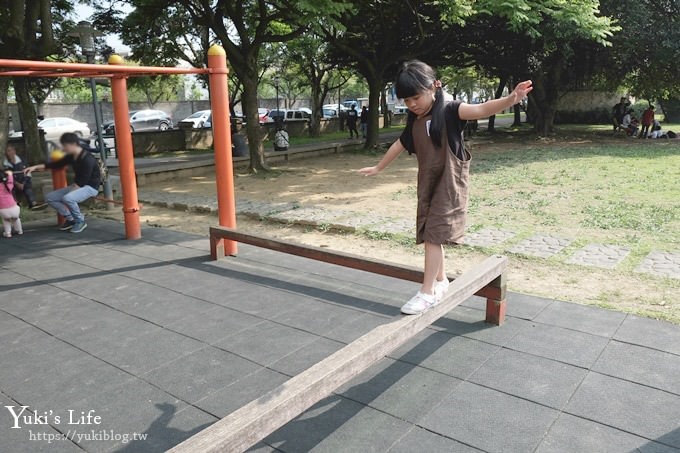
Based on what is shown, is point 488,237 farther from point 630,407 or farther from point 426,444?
point 426,444

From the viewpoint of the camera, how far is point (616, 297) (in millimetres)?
4965

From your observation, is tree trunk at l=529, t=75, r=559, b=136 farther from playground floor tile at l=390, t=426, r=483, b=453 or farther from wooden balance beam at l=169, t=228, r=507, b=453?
playground floor tile at l=390, t=426, r=483, b=453

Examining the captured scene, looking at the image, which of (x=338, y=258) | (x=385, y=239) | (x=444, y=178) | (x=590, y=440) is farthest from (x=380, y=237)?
(x=590, y=440)

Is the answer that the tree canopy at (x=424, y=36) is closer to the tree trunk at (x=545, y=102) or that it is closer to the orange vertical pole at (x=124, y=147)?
the tree trunk at (x=545, y=102)

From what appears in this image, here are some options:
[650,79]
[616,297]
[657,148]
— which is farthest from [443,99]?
[650,79]

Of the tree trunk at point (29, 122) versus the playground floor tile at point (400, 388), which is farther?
the tree trunk at point (29, 122)

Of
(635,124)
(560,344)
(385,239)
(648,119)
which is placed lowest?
(385,239)

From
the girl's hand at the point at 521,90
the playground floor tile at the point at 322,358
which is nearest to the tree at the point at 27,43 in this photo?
the playground floor tile at the point at 322,358

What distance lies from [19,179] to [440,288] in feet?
29.6

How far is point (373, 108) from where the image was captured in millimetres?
20844

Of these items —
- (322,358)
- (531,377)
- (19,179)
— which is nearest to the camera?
(531,377)

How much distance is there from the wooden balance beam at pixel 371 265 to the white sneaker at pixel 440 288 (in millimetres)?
289

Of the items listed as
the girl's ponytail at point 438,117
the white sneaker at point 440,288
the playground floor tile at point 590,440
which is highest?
the girl's ponytail at point 438,117

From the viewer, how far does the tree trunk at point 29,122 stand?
16.2 meters
